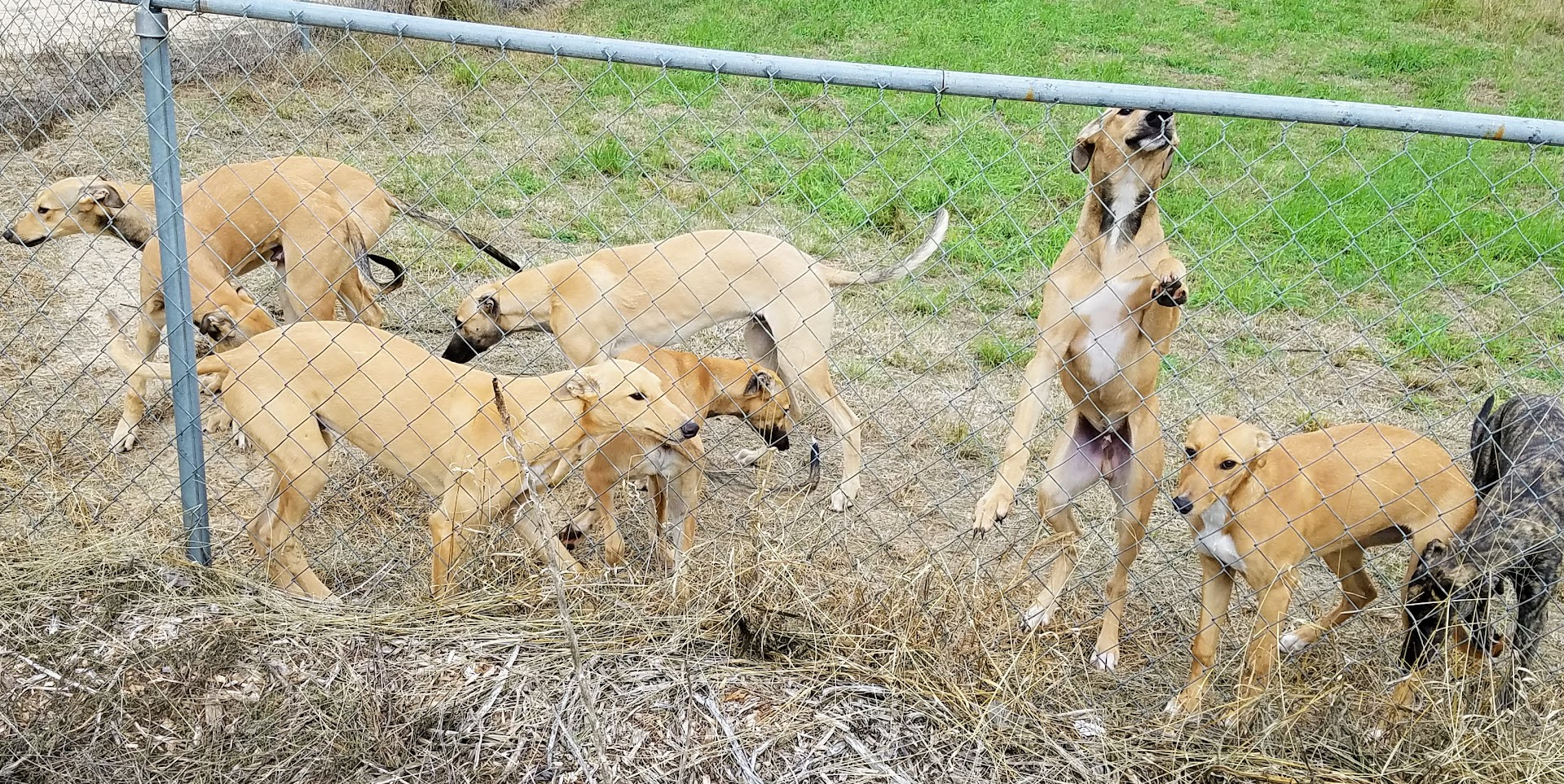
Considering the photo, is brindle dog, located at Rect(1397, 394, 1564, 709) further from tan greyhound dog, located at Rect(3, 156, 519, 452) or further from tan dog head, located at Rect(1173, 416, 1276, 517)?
tan greyhound dog, located at Rect(3, 156, 519, 452)

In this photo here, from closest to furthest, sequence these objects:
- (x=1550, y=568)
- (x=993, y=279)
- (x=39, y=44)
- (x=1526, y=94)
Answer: (x=1550, y=568) < (x=993, y=279) < (x=39, y=44) < (x=1526, y=94)

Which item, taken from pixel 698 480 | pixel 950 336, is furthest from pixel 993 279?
pixel 698 480

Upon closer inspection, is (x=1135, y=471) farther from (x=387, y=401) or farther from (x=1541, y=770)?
(x=387, y=401)

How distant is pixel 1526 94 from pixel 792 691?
9978 mm

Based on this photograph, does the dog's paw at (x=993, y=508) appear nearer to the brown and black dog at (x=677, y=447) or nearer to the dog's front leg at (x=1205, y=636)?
the dog's front leg at (x=1205, y=636)

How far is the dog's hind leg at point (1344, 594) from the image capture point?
4043 mm

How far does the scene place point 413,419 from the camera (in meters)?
4.24

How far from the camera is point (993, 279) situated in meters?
6.99

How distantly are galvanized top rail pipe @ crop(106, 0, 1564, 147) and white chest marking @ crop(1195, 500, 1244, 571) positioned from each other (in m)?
1.34

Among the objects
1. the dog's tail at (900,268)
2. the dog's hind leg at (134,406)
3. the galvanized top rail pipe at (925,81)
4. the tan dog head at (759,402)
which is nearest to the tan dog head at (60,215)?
the dog's hind leg at (134,406)

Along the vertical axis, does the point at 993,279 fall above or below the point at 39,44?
Result: below

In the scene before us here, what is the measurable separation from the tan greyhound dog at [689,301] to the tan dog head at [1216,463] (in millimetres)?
1751

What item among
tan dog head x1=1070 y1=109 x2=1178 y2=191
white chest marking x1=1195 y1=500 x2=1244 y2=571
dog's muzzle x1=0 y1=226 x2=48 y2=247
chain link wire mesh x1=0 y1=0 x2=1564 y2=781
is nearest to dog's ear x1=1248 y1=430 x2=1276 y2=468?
white chest marking x1=1195 y1=500 x2=1244 y2=571

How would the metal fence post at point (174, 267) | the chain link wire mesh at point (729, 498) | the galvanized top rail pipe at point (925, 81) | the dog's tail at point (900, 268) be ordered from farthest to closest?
the dog's tail at point (900, 268) → the metal fence post at point (174, 267) → the chain link wire mesh at point (729, 498) → the galvanized top rail pipe at point (925, 81)
